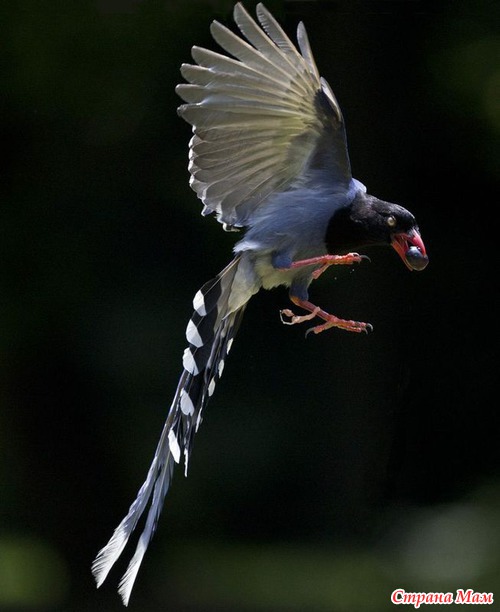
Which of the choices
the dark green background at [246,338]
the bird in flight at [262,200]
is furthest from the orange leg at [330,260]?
the dark green background at [246,338]

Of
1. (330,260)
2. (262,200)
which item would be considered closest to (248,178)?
(262,200)

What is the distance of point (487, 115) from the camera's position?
2.33 metres

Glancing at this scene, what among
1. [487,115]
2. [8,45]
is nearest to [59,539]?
→ [8,45]

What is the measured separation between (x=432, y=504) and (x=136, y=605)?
847mm

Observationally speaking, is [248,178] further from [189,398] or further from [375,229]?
[189,398]

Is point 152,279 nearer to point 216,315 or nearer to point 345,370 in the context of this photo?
Result: point 345,370

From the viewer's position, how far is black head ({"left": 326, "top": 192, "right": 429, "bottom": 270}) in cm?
147

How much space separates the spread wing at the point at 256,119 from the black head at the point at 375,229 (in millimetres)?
49

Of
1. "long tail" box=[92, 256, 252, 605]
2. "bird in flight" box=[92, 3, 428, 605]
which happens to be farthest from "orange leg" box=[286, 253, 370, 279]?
"long tail" box=[92, 256, 252, 605]

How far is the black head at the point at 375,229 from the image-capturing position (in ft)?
4.84

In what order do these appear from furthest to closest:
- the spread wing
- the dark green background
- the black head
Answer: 1. the dark green background
2. the black head
3. the spread wing

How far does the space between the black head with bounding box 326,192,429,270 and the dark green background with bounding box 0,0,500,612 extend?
0.79m

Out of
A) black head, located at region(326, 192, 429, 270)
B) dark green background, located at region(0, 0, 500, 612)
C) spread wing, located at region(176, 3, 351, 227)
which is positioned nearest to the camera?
spread wing, located at region(176, 3, 351, 227)

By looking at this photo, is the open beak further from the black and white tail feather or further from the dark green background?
the dark green background
